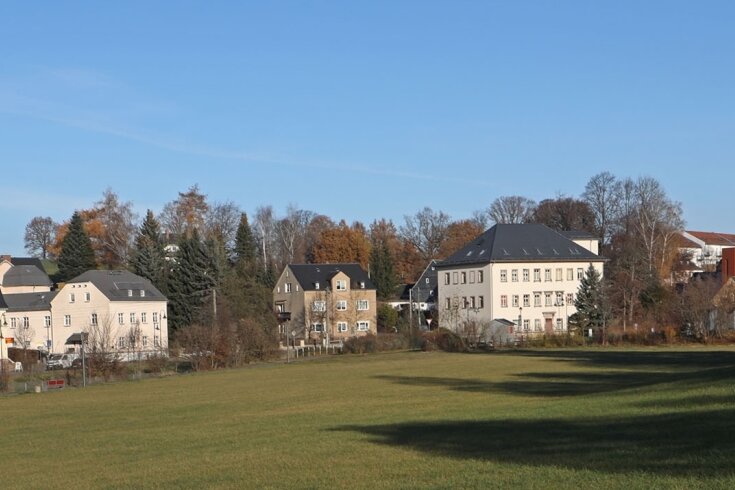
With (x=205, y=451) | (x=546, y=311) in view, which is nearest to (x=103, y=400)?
(x=205, y=451)

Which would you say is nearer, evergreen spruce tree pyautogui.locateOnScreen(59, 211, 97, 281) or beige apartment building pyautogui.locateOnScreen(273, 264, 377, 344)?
beige apartment building pyautogui.locateOnScreen(273, 264, 377, 344)

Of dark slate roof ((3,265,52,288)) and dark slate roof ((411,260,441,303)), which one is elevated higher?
dark slate roof ((3,265,52,288))

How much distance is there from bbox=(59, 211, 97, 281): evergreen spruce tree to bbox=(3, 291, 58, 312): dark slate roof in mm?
17557

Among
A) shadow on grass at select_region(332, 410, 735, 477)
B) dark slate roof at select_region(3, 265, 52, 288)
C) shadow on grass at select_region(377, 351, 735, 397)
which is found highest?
dark slate roof at select_region(3, 265, 52, 288)

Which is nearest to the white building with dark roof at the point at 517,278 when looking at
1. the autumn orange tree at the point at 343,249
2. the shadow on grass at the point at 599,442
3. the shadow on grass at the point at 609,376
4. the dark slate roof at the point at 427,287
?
the dark slate roof at the point at 427,287

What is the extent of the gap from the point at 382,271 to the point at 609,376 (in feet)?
284

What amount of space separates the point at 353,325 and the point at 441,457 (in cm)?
9146

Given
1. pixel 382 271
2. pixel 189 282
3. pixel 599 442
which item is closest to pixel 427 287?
pixel 382 271

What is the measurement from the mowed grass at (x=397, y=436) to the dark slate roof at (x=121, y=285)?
5038cm

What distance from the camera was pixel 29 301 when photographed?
322 ft

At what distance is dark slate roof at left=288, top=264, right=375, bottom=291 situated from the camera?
10831cm

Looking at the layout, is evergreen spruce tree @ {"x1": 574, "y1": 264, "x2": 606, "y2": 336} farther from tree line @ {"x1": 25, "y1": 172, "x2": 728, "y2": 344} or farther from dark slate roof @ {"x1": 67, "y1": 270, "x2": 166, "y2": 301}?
dark slate roof @ {"x1": 67, "y1": 270, "x2": 166, "y2": 301}

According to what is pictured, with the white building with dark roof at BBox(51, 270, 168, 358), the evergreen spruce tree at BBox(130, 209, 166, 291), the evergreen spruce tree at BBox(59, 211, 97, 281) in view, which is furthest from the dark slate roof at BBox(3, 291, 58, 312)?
the evergreen spruce tree at BBox(59, 211, 97, 281)

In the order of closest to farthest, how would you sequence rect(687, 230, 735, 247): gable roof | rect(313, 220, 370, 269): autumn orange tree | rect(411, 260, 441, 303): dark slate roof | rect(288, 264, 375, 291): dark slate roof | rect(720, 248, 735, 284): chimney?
1. rect(720, 248, 735, 284): chimney
2. rect(288, 264, 375, 291): dark slate roof
3. rect(411, 260, 441, 303): dark slate roof
4. rect(313, 220, 370, 269): autumn orange tree
5. rect(687, 230, 735, 247): gable roof
